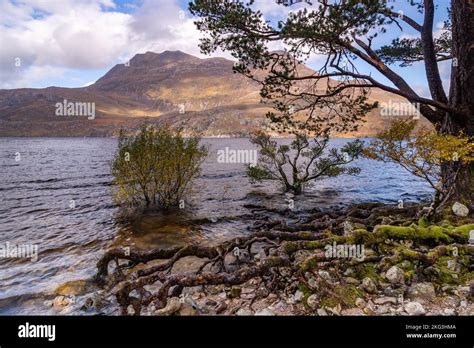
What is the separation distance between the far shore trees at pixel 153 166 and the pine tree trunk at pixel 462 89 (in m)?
15.9

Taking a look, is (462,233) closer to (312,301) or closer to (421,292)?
(421,292)

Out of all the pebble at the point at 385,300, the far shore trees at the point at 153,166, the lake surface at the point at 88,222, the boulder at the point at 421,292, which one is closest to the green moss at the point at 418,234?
the boulder at the point at 421,292

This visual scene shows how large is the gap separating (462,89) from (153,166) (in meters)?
18.3

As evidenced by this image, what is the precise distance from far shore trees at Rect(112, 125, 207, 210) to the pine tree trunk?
52.0 feet

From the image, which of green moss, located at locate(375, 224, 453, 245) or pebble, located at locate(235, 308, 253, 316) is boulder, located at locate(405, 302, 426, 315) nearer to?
pebble, located at locate(235, 308, 253, 316)

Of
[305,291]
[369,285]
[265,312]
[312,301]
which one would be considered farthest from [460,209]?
[265,312]

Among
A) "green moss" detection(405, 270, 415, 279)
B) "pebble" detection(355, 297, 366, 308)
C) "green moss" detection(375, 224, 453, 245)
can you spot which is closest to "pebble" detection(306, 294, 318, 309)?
"pebble" detection(355, 297, 366, 308)

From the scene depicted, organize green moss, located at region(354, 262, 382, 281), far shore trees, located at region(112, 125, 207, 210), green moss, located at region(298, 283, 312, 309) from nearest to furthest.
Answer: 1. green moss, located at region(298, 283, 312, 309)
2. green moss, located at region(354, 262, 382, 281)
3. far shore trees, located at region(112, 125, 207, 210)

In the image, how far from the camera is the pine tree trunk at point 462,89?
1370cm

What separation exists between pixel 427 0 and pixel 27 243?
23117mm

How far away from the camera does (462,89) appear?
14047 mm

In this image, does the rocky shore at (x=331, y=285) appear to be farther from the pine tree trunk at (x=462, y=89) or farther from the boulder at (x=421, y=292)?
the pine tree trunk at (x=462, y=89)

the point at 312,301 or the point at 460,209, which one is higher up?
the point at 460,209

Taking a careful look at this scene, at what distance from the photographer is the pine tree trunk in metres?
13.7
